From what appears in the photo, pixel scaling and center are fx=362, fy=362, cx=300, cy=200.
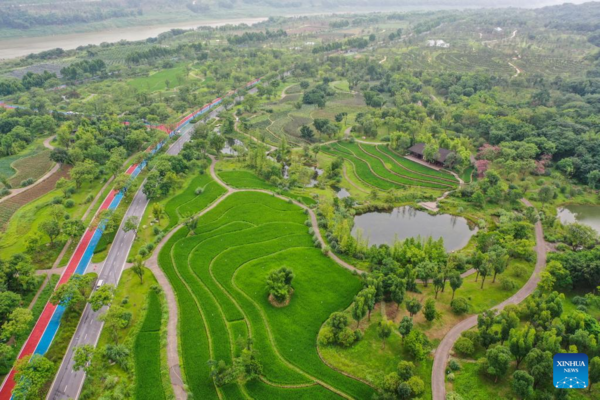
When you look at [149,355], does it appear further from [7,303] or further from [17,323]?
[7,303]

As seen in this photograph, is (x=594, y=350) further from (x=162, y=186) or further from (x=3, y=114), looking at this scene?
(x=3, y=114)

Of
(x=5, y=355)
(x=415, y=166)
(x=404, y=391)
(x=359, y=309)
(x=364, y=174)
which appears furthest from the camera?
(x=415, y=166)

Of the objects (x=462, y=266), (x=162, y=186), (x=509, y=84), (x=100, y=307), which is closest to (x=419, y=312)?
(x=462, y=266)

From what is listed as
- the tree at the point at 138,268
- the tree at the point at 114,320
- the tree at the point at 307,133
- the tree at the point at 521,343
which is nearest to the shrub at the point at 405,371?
the tree at the point at 521,343

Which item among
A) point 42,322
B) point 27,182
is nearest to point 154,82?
point 27,182

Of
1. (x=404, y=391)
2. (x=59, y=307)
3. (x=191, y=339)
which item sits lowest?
(x=191, y=339)
